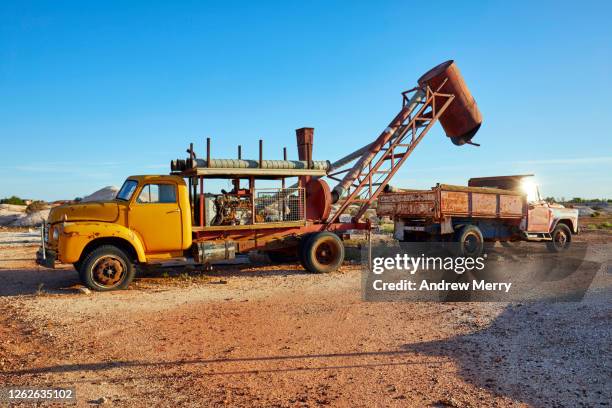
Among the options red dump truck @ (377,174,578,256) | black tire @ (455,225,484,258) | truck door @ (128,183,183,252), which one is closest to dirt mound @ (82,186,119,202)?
truck door @ (128,183,183,252)

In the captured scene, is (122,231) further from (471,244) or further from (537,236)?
(537,236)

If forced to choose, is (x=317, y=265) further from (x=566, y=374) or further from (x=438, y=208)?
(x=566, y=374)

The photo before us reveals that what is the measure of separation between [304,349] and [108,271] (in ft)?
18.0

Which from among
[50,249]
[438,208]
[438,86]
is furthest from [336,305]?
[438,86]

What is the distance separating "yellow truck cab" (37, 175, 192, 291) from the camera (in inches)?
373

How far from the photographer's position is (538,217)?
14.7 metres

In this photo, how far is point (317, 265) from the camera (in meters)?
11.7

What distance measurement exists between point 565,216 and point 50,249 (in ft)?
47.9

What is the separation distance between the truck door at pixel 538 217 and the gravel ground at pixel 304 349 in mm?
5320

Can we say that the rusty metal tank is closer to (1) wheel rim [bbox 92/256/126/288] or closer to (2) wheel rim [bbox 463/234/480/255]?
(2) wheel rim [bbox 463/234/480/255]

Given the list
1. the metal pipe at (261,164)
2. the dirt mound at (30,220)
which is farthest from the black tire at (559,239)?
the dirt mound at (30,220)

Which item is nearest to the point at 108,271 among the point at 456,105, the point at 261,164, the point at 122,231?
the point at 122,231

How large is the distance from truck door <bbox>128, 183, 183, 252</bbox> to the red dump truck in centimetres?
623

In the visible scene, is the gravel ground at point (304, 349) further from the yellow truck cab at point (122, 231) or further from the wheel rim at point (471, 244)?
the wheel rim at point (471, 244)
